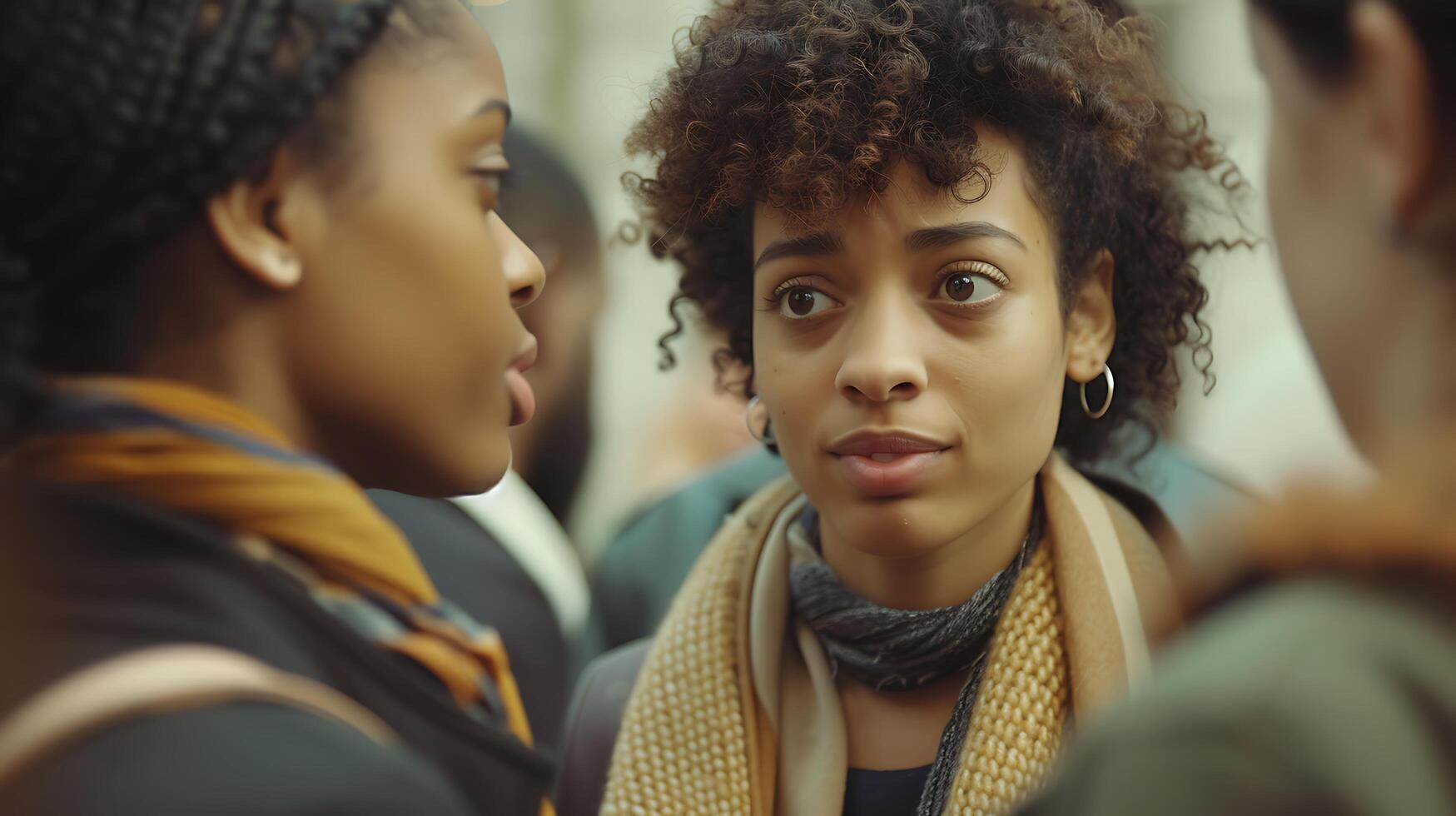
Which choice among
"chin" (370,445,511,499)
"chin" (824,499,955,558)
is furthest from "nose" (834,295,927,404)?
"chin" (370,445,511,499)

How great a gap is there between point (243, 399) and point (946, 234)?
88 cm

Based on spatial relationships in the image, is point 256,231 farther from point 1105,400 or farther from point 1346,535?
point 1105,400

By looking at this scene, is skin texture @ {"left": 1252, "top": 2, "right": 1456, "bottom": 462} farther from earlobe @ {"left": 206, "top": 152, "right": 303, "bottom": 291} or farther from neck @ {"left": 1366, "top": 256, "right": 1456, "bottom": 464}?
earlobe @ {"left": 206, "top": 152, "right": 303, "bottom": 291}

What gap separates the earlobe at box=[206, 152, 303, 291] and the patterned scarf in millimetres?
126

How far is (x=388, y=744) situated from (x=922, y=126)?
101 cm

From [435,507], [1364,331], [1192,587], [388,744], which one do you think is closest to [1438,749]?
[1192,587]

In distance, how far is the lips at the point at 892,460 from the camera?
168 cm

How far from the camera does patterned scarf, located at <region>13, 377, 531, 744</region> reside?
44.6 inches

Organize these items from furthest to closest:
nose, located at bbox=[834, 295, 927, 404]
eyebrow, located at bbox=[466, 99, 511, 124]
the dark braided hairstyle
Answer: nose, located at bbox=[834, 295, 927, 404] < eyebrow, located at bbox=[466, 99, 511, 124] < the dark braided hairstyle

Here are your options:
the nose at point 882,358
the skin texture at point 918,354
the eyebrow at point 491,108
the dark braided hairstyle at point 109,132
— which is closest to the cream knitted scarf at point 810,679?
the skin texture at point 918,354

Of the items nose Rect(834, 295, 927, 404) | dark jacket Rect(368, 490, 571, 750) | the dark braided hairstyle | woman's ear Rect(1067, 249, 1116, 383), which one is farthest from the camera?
dark jacket Rect(368, 490, 571, 750)

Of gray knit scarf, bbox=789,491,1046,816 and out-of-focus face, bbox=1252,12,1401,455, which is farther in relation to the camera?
gray knit scarf, bbox=789,491,1046,816

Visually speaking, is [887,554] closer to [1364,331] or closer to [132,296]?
[1364,331]

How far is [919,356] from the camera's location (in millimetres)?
1669
